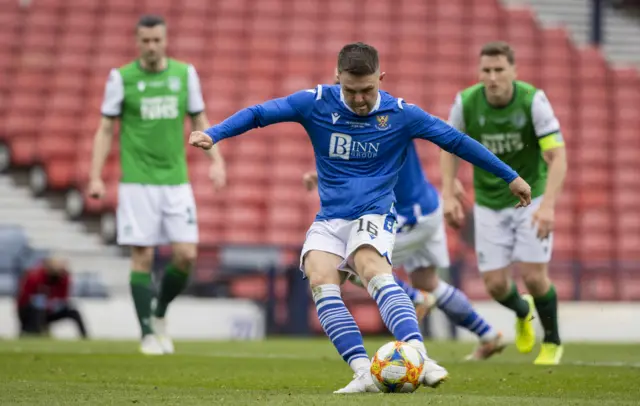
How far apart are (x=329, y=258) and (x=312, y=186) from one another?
6.84 feet

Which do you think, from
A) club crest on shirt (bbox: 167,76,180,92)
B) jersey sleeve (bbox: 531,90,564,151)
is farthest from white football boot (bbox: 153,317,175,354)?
jersey sleeve (bbox: 531,90,564,151)

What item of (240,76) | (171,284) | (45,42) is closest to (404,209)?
(171,284)

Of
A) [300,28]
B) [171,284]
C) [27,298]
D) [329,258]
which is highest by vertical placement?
[300,28]

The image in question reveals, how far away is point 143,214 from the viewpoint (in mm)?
9391

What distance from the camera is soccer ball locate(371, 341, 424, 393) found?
5.53m

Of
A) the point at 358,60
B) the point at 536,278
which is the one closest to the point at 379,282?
the point at 358,60

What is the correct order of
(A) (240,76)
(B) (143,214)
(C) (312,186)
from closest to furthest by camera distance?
(C) (312,186) → (B) (143,214) → (A) (240,76)

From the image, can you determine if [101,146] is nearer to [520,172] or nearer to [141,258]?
[141,258]

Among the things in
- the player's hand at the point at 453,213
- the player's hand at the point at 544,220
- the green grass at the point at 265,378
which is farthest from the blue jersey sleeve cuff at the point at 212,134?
the player's hand at the point at 544,220

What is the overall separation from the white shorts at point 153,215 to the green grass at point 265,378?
902 millimetres

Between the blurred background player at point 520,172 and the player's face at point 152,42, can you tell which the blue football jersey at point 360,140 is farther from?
the player's face at point 152,42

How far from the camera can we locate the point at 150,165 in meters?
9.45

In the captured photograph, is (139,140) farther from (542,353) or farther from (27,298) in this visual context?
(27,298)

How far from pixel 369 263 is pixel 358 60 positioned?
0.98 meters
